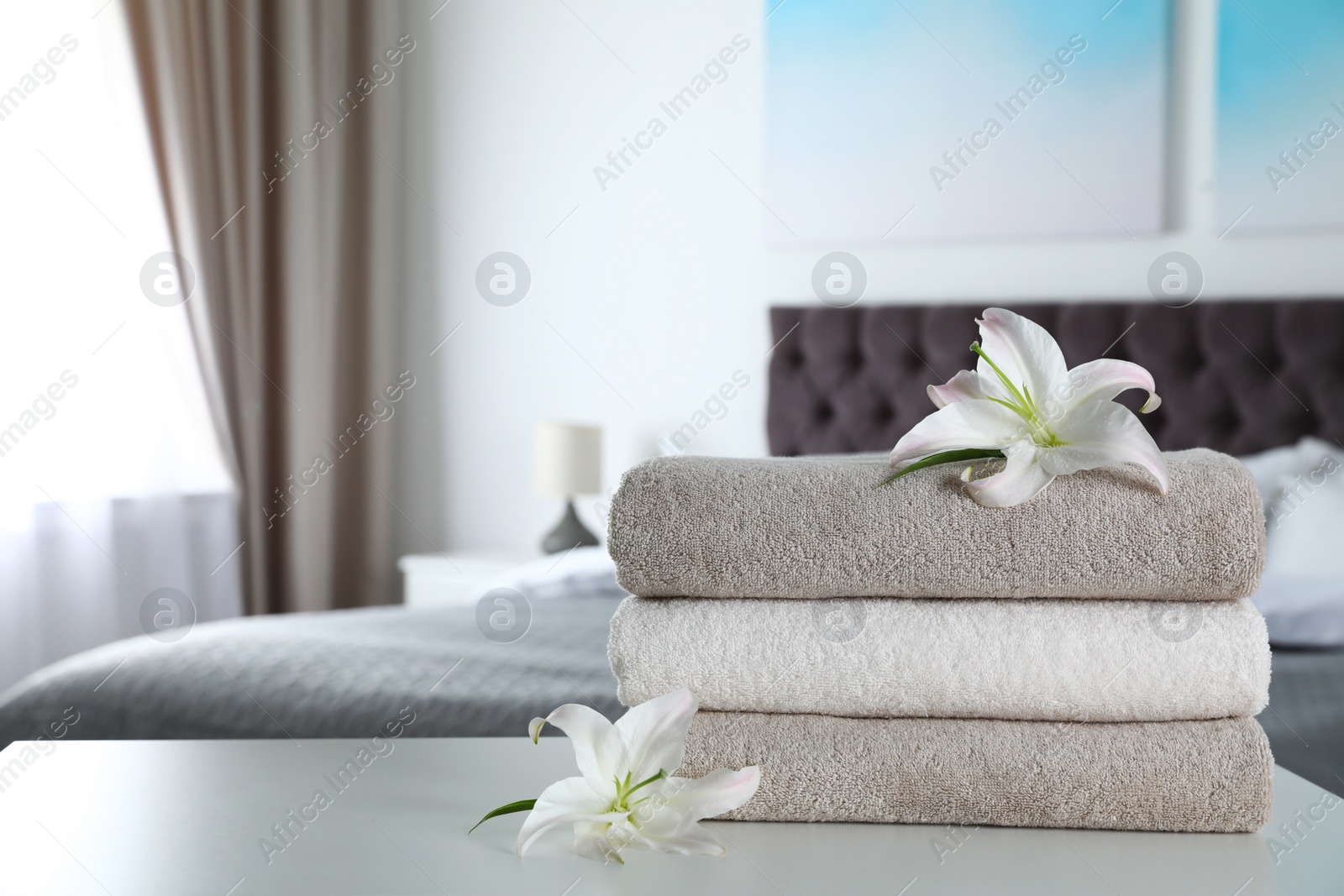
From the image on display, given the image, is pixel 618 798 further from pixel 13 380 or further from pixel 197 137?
pixel 197 137

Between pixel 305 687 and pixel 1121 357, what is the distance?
2.13 meters

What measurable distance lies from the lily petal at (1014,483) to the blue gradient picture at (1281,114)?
2.59 m

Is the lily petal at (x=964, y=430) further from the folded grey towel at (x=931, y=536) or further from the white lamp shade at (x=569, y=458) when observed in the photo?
the white lamp shade at (x=569, y=458)

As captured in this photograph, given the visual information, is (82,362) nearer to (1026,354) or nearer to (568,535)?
(568,535)

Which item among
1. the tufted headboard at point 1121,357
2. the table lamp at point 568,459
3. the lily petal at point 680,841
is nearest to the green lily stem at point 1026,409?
the lily petal at point 680,841

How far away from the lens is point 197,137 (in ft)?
10.3

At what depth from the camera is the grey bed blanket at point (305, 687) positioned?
1.48 meters

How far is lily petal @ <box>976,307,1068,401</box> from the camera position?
608mm

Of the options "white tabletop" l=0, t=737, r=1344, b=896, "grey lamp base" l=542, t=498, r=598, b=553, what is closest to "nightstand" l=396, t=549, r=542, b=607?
"grey lamp base" l=542, t=498, r=598, b=553

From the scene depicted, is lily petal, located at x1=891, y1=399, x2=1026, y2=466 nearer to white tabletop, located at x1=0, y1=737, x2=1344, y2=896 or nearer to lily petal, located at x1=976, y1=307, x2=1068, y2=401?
lily petal, located at x1=976, y1=307, x2=1068, y2=401

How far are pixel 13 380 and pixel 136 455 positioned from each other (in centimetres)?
43

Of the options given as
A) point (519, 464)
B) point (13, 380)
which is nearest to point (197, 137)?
point (13, 380)

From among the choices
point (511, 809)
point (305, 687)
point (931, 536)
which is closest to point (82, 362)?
point (305, 687)

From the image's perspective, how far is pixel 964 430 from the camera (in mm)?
612
